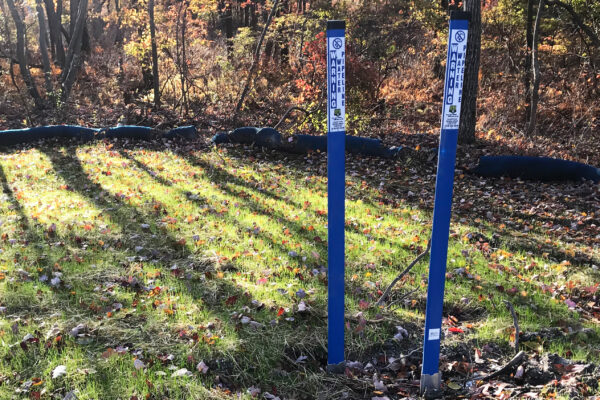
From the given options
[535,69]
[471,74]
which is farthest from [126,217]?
[535,69]

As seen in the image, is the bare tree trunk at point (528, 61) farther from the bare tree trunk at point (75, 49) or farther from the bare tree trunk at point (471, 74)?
the bare tree trunk at point (75, 49)

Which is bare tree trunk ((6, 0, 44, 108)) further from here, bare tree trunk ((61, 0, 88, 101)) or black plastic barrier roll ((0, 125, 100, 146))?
black plastic barrier roll ((0, 125, 100, 146))

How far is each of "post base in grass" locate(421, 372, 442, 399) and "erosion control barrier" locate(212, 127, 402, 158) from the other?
718cm

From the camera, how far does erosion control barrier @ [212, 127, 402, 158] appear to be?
1007 cm

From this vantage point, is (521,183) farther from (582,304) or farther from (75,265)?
(75,265)

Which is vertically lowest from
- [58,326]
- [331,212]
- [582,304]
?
[582,304]

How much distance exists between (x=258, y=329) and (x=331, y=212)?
1409 millimetres

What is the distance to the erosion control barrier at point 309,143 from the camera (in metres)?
10.1

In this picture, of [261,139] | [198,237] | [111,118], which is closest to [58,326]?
[198,237]

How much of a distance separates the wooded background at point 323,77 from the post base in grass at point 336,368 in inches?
313

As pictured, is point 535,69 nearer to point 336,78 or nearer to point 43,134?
point 336,78

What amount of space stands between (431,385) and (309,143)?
7637 mm

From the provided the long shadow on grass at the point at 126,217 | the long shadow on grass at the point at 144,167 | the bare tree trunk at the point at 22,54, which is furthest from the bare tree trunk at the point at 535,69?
the bare tree trunk at the point at 22,54

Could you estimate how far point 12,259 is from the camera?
487 cm
